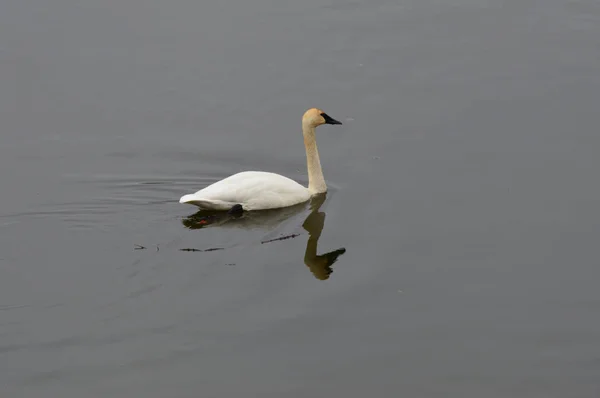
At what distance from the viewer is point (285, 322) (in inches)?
344

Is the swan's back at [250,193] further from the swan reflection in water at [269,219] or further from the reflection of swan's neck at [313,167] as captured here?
the reflection of swan's neck at [313,167]

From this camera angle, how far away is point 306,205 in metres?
11.4

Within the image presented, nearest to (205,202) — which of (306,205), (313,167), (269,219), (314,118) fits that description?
(269,219)

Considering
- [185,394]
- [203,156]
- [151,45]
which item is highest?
[151,45]

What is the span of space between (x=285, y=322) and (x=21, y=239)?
316 centimetres

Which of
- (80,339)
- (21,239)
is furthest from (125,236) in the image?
(80,339)

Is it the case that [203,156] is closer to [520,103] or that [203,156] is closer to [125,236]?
[125,236]

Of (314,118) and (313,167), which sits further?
(314,118)

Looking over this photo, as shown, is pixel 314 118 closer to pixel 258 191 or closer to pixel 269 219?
pixel 258 191

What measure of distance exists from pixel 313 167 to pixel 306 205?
1.55ft

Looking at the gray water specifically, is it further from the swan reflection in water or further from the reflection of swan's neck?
the reflection of swan's neck

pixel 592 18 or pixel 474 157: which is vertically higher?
pixel 592 18

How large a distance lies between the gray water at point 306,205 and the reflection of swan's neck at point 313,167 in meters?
0.21

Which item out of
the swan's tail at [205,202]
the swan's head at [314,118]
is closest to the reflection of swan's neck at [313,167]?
the swan's head at [314,118]
